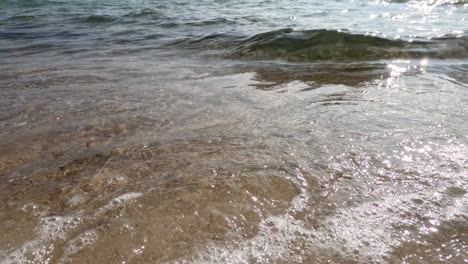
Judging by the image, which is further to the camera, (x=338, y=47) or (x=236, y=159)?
(x=338, y=47)

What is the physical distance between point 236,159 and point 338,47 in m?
4.24

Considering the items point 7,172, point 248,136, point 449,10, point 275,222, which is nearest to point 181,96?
point 248,136

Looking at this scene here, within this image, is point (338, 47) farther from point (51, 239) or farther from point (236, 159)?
point (51, 239)

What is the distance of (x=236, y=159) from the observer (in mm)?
2254

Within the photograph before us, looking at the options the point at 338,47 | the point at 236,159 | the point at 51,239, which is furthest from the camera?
the point at 338,47

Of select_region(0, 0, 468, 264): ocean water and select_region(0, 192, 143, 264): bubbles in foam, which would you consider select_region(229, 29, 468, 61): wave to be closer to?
select_region(0, 0, 468, 264): ocean water

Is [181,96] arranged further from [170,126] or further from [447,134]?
[447,134]

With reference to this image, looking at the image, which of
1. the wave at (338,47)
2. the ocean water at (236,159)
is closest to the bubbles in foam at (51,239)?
the ocean water at (236,159)

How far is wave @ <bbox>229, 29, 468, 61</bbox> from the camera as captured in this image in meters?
5.54

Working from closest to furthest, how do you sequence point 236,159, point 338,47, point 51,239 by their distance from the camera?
point 51,239 → point 236,159 → point 338,47

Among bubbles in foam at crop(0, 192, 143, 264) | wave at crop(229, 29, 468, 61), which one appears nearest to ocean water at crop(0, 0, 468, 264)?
bubbles in foam at crop(0, 192, 143, 264)

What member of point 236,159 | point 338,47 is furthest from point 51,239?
point 338,47

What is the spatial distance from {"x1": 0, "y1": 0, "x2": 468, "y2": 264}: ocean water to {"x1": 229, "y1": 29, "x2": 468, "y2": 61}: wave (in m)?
0.12

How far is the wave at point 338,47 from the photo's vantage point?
5539 mm
